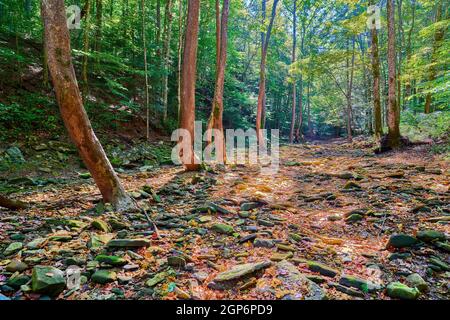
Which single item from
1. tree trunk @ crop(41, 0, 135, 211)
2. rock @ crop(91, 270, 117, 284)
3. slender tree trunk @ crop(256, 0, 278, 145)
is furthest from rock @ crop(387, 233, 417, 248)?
slender tree trunk @ crop(256, 0, 278, 145)

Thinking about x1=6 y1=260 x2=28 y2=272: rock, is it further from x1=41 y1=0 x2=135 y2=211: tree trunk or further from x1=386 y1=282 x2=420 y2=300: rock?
x1=386 y1=282 x2=420 y2=300: rock

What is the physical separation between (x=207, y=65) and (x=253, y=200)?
1640 cm

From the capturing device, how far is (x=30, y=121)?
910 centimetres

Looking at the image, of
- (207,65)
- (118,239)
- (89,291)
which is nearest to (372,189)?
(118,239)

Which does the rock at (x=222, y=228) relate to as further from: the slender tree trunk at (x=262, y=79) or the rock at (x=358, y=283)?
the slender tree trunk at (x=262, y=79)

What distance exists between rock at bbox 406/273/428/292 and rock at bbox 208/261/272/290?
1.26m

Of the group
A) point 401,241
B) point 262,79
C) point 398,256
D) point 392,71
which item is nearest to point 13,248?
point 398,256

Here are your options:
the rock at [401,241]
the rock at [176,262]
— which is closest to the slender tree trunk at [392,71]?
the rock at [401,241]

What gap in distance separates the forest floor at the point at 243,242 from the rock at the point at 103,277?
0.03 feet

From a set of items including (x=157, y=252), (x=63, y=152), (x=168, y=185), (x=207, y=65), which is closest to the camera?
(x=157, y=252)

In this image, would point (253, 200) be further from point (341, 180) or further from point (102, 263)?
point (102, 263)

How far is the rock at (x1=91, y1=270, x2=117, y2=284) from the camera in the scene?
2.40 m

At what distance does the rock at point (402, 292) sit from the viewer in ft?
7.18
